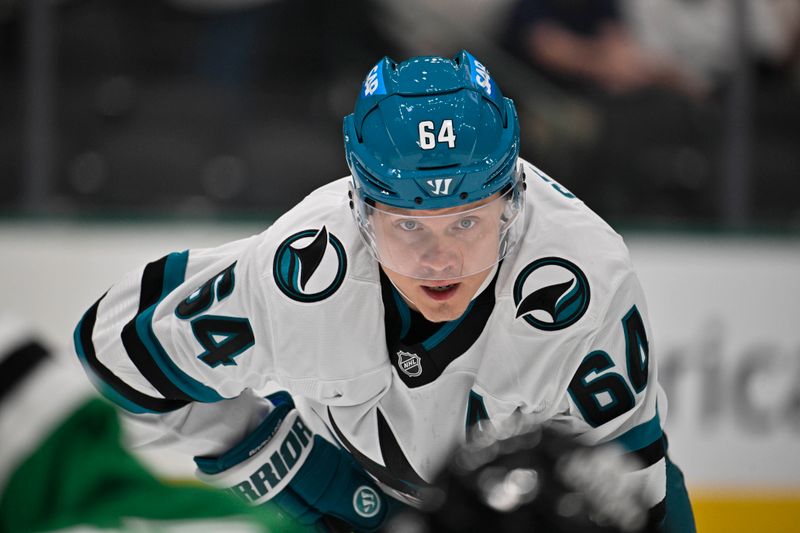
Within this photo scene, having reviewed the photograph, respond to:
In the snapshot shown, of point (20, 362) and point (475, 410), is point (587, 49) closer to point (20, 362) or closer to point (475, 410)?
point (475, 410)

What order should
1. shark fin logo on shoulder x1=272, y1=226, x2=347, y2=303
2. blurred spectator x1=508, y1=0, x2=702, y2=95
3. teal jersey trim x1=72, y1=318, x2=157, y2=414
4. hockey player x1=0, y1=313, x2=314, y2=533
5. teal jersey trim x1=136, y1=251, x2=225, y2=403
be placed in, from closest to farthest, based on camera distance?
hockey player x1=0, y1=313, x2=314, y2=533, shark fin logo on shoulder x1=272, y1=226, x2=347, y2=303, teal jersey trim x1=136, y1=251, x2=225, y2=403, teal jersey trim x1=72, y1=318, x2=157, y2=414, blurred spectator x1=508, y1=0, x2=702, y2=95

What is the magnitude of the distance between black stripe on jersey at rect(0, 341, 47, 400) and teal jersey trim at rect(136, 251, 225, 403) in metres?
1.40

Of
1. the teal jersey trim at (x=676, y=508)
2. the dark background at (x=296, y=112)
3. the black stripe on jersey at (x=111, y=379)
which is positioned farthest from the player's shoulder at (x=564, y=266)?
the dark background at (x=296, y=112)

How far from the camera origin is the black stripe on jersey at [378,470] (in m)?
2.24

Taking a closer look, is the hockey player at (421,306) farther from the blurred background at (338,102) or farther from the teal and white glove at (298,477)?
the blurred background at (338,102)

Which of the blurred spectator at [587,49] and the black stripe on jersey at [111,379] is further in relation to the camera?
the blurred spectator at [587,49]

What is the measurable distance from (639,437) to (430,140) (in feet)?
2.13

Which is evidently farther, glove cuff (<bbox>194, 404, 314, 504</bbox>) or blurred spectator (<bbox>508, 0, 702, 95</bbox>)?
blurred spectator (<bbox>508, 0, 702, 95</bbox>)

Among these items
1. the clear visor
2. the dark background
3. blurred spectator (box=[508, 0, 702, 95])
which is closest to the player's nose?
the clear visor

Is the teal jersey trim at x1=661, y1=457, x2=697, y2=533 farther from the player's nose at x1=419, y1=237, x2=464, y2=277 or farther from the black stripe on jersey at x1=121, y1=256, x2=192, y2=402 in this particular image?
the black stripe on jersey at x1=121, y1=256, x2=192, y2=402

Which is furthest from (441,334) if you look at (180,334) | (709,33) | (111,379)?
(709,33)

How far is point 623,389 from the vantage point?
6.34 ft

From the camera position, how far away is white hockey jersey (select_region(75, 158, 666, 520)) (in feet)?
6.31

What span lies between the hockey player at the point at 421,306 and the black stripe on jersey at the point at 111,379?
1 cm
